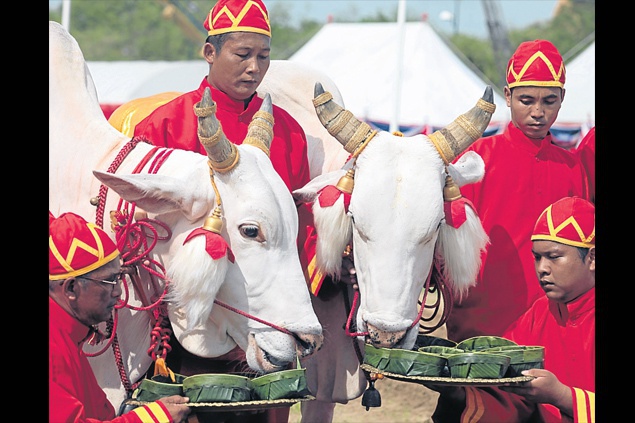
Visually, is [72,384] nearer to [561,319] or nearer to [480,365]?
[480,365]

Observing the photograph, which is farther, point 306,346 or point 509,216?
point 509,216

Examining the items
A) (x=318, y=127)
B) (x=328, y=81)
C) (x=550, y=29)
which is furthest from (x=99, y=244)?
(x=550, y=29)

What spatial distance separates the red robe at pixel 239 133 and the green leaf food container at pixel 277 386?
3.15ft

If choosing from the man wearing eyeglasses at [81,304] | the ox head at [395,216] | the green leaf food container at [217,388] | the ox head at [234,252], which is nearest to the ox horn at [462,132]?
the ox head at [395,216]

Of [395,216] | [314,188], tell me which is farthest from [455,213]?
[314,188]

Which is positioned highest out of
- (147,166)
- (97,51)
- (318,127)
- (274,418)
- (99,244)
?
(97,51)

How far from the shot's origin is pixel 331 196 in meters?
4.82

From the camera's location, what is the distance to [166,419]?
150 inches

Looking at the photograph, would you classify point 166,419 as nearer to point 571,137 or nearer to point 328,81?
point 328,81

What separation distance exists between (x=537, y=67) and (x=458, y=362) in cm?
174

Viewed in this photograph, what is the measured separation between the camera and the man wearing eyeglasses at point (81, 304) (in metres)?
3.80

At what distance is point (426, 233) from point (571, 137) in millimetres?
15642

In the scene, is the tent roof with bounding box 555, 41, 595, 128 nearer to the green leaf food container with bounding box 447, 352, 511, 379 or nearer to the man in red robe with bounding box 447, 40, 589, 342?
the man in red robe with bounding box 447, 40, 589, 342

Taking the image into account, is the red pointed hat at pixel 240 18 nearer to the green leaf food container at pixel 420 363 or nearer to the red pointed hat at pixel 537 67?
the red pointed hat at pixel 537 67
